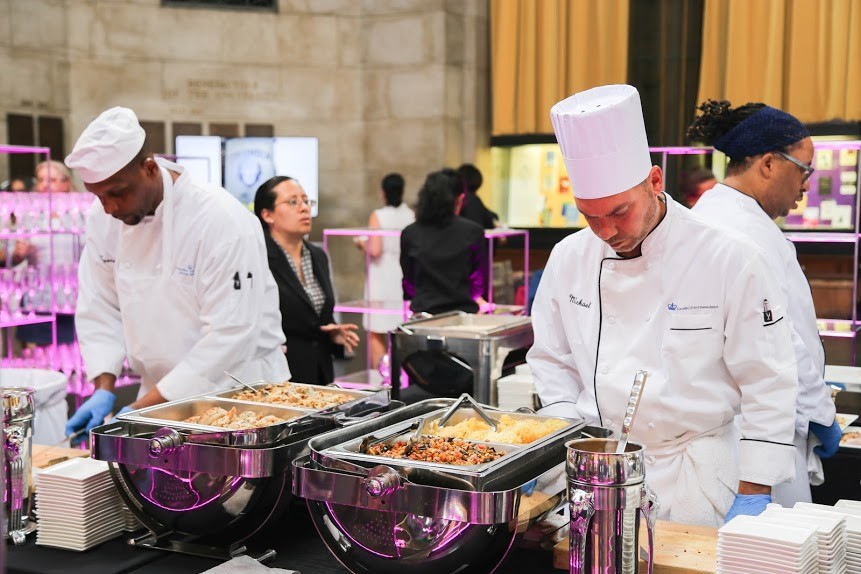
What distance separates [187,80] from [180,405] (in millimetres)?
7700

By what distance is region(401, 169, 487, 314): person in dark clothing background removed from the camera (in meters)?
4.97

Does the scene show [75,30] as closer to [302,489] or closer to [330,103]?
[330,103]

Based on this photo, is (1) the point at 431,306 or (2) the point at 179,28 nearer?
(1) the point at 431,306

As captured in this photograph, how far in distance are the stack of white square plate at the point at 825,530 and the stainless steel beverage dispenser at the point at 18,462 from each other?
136 cm

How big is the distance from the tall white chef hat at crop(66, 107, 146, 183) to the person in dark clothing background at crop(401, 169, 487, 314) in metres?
2.50

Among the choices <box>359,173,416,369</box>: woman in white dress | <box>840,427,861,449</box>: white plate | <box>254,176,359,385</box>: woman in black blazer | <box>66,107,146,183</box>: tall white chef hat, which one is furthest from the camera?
<box>359,173,416,369</box>: woman in white dress

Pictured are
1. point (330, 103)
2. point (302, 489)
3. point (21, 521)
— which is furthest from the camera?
point (330, 103)

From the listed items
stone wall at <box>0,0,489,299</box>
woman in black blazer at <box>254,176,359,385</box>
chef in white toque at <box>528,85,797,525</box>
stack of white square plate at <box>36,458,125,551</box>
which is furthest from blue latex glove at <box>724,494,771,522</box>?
stone wall at <box>0,0,489,299</box>

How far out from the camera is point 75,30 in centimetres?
880

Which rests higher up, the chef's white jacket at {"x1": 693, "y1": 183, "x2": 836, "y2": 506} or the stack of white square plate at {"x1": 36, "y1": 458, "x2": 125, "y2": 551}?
the chef's white jacket at {"x1": 693, "y1": 183, "x2": 836, "y2": 506}

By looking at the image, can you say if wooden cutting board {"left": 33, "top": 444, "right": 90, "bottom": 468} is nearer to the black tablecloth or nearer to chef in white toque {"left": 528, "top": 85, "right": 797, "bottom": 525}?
the black tablecloth

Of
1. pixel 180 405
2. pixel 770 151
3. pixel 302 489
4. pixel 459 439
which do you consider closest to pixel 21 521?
pixel 180 405

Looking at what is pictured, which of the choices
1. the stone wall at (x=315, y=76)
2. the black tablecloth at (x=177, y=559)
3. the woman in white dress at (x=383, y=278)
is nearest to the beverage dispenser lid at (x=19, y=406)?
the black tablecloth at (x=177, y=559)

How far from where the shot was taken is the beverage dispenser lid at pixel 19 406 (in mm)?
1896
